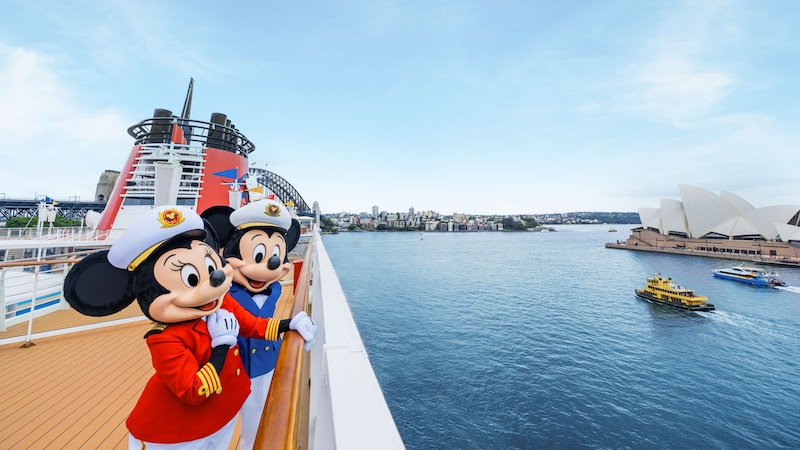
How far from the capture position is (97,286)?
1161 mm

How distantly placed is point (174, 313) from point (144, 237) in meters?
0.30

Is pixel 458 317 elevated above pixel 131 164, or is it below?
below

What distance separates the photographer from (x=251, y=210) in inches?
70.4

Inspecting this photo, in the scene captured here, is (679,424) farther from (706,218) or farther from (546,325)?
(706,218)

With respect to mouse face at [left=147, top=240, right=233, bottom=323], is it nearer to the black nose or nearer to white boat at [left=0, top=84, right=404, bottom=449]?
the black nose

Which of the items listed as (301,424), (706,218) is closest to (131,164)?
(301,424)

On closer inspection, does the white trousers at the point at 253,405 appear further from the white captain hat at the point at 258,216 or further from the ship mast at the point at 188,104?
the ship mast at the point at 188,104

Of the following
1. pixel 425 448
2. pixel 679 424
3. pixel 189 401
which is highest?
pixel 189 401

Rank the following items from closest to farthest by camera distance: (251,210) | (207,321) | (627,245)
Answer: (207,321) → (251,210) → (627,245)

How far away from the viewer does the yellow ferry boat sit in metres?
17.7

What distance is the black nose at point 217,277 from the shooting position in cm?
121

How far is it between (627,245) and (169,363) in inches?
2469

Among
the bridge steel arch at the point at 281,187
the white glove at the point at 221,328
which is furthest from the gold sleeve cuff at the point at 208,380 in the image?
the bridge steel arch at the point at 281,187

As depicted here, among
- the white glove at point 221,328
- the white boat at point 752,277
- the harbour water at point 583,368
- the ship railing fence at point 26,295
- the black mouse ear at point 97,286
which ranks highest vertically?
the black mouse ear at point 97,286
